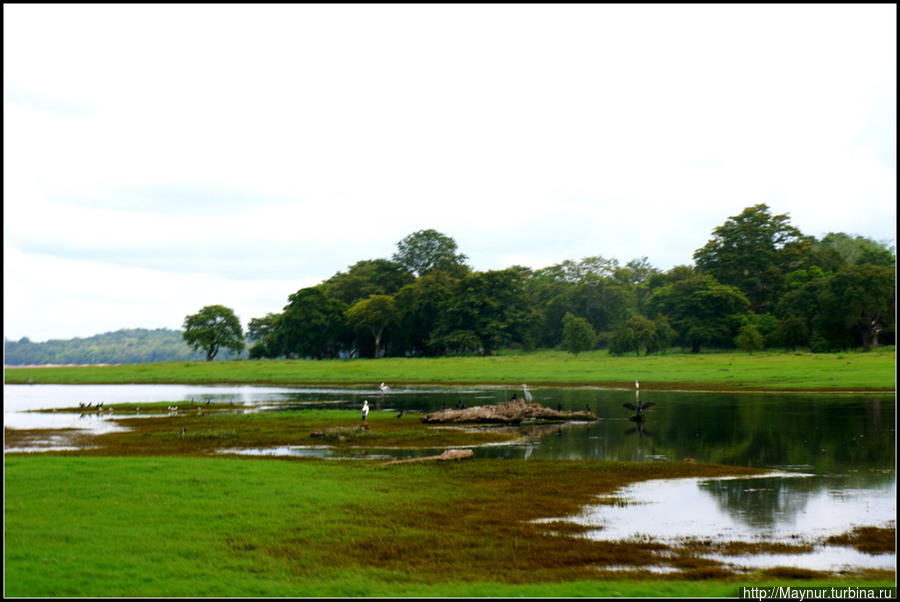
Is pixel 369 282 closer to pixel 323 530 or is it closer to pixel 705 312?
pixel 705 312

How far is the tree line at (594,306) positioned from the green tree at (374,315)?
249mm

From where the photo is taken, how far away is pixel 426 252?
157 m

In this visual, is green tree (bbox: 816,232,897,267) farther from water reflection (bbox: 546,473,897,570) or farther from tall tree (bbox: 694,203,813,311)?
water reflection (bbox: 546,473,897,570)

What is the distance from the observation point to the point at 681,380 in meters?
66.5

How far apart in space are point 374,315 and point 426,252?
118ft

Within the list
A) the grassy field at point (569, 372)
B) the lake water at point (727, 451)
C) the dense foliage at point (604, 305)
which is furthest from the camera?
the dense foliage at point (604, 305)

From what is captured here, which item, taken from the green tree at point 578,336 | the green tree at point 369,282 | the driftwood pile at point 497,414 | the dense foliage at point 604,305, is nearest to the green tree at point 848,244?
the dense foliage at point 604,305

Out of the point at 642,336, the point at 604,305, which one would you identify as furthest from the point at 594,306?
the point at 642,336

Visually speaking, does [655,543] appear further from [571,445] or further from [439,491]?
[571,445]

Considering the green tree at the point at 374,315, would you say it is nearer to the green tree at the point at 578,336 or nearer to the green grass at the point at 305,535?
the green tree at the point at 578,336

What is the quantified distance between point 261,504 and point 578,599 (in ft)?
30.1

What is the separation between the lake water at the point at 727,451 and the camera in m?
17.3

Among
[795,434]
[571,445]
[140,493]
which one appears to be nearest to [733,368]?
[795,434]

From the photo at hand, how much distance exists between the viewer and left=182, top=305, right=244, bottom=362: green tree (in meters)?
131
